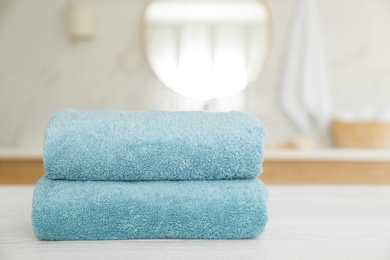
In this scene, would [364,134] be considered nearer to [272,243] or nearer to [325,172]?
[325,172]

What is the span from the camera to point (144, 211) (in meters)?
0.45

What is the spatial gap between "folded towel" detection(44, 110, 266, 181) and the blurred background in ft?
5.24

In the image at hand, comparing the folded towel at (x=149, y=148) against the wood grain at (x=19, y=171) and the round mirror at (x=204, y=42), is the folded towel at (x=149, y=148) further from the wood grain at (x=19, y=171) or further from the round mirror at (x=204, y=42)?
the round mirror at (x=204, y=42)

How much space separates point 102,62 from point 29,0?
0.51 m

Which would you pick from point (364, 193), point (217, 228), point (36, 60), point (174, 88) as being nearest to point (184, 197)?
point (217, 228)

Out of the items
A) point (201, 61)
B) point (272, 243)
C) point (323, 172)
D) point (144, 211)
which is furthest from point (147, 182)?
point (201, 61)

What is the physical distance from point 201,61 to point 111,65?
0.48 m

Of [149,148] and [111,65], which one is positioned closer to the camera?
[149,148]

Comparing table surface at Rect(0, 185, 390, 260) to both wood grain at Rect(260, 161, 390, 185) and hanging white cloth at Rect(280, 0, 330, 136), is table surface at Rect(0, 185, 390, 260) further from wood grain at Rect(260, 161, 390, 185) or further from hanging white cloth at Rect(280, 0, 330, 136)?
hanging white cloth at Rect(280, 0, 330, 136)

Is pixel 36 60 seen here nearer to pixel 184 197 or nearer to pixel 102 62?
pixel 102 62

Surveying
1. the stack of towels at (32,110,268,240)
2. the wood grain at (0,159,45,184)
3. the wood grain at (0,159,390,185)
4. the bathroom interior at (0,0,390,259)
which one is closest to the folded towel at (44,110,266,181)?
the stack of towels at (32,110,268,240)

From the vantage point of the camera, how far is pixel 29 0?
6.84 feet

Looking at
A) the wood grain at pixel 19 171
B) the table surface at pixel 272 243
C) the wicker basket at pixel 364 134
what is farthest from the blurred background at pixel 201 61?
the table surface at pixel 272 243

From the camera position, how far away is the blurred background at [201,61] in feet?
6.73
